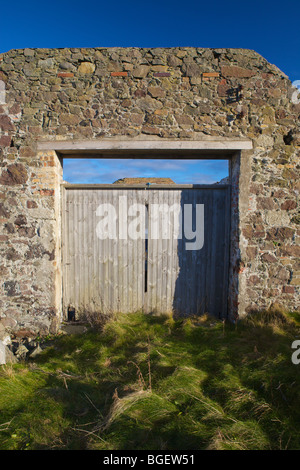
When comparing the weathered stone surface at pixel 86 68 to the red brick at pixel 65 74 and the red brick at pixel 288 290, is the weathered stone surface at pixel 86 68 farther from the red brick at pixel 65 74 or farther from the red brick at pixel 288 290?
the red brick at pixel 288 290

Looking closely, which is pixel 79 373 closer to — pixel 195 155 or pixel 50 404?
pixel 50 404

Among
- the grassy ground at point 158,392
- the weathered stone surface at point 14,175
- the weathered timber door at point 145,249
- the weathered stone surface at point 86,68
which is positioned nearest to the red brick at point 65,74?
the weathered stone surface at point 86,68

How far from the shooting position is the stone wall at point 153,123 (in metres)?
4.27

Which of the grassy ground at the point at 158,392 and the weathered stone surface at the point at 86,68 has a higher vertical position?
the weathered stone surface at the point at 86,68

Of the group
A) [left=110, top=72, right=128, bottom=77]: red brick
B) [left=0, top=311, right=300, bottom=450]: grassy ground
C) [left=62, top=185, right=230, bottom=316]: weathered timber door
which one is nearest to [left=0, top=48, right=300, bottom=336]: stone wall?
[left=110, top=72, right=128, bottom=77]: red brick

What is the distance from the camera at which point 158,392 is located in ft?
8.89

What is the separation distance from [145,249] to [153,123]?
2114mm

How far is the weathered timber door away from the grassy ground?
0.79 metres

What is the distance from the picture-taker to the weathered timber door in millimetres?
4750

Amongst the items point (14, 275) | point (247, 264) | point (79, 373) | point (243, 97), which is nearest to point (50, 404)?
point (79, 373)

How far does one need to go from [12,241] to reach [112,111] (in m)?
2.64

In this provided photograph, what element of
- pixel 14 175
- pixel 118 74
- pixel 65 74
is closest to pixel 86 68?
pixel 65 74

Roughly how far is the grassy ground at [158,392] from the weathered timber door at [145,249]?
0.79m
